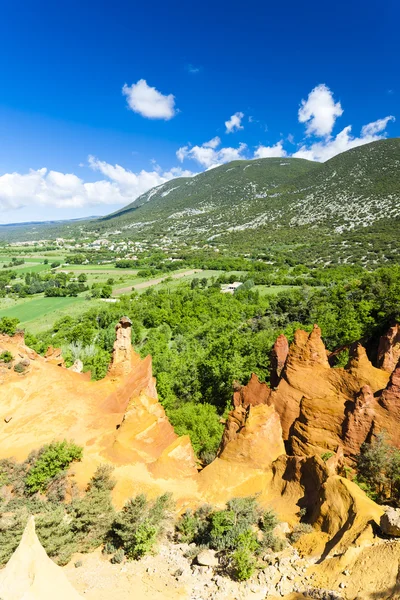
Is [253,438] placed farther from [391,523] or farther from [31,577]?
[31,577]

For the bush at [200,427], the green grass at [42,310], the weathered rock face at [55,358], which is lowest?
the green grass at [42,310]

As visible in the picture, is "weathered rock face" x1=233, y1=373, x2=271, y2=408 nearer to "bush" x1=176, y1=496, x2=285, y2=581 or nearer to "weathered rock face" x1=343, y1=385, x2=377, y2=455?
"weathered rock face" x1=343, y1=385, x2=377, y2=455

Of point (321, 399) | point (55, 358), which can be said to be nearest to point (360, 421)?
point (321, 399)

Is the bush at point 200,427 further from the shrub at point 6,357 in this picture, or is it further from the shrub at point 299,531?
the shrub at point 6,357

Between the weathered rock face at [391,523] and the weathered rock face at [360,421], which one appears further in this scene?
the weathered rock face at [360,421]

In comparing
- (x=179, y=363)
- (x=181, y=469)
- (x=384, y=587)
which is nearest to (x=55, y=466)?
(x=181, y=469)

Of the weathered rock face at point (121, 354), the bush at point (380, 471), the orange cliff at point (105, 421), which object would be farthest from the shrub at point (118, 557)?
the weathered rock face at point (121, 354)

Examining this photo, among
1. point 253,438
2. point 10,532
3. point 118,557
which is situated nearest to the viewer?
point 118,557
